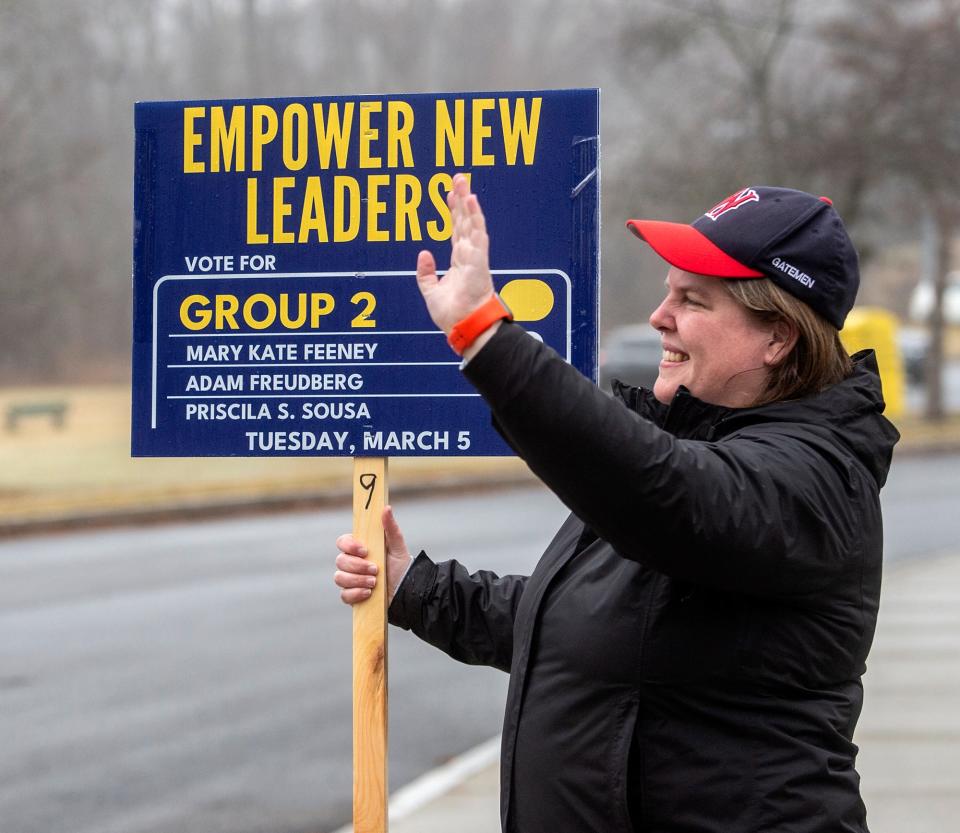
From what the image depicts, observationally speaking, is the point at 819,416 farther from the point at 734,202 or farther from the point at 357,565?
the point at 357,565

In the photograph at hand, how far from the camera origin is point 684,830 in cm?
209

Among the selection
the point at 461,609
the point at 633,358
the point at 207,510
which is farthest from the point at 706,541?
the point at 633,358

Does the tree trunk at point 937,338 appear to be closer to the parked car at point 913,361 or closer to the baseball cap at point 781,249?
the parked car at point 913,361

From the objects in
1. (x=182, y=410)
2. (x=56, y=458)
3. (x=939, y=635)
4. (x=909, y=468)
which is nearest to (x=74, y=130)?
(x=56, y=458)

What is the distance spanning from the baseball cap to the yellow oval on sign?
1.79ft

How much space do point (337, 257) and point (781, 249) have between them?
1.01 metres

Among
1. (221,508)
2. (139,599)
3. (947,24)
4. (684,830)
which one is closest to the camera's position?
(684,830)

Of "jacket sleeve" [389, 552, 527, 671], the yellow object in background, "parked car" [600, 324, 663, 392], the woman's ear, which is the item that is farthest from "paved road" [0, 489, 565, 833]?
"parked car" [600, 324, 663, 392]

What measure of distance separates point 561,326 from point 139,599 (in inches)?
301

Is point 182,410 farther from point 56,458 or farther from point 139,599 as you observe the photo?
point 56,458

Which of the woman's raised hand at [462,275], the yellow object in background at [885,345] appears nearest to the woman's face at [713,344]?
the woman's raised hand at [462,275]

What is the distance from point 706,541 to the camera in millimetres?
1909

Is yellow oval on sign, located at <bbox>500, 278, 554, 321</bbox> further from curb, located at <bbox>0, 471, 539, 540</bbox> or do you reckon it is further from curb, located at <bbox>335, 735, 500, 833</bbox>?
curb, located at <bbox>0, 471, 539, 540</bbox>

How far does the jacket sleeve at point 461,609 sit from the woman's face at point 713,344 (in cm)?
65
